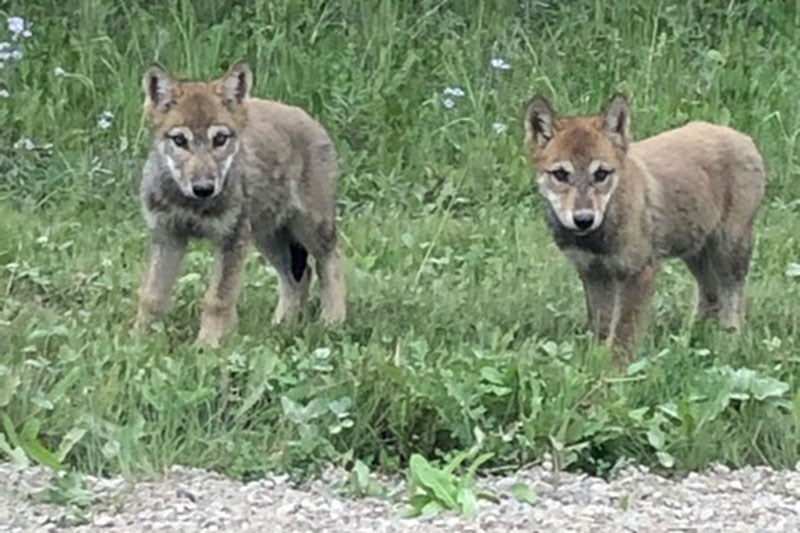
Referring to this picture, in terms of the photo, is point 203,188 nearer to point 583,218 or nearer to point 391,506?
point 583,218

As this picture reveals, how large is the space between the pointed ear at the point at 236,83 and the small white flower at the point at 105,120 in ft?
11.9

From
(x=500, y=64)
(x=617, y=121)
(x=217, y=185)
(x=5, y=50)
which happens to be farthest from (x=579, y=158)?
(x=5, y=50)

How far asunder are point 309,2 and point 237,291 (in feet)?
19.7

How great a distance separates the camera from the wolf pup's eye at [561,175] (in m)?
8.95

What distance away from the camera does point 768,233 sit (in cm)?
1126

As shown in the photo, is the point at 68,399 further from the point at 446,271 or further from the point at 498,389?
the point at 446,271

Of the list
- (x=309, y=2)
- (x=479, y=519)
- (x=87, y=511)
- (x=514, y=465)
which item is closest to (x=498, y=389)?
(x=514, y=465)

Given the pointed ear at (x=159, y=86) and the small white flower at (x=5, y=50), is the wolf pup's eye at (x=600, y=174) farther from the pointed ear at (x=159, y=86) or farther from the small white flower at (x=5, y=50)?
the small white flower at (x=5, y=50)

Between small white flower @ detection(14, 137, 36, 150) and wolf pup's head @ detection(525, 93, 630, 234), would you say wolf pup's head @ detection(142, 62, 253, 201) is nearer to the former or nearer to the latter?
wolf pup's head @ detection(525, 93, 630, 234)

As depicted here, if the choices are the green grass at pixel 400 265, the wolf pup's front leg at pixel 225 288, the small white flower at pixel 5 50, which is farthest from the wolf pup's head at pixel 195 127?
the small white flower at pixel 5 50

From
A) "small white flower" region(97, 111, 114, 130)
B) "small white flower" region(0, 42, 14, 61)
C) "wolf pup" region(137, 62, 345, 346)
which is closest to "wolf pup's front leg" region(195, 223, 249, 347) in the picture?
"wolf pup" region(137, 62, 345, 346)

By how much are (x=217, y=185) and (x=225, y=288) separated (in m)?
0.49

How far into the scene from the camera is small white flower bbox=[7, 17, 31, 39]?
1371 cm

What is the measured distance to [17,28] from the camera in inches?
540
